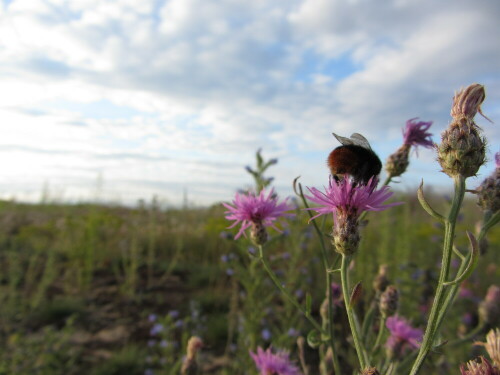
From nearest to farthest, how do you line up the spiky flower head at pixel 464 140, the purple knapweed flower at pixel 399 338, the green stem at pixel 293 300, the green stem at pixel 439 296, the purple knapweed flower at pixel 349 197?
1. the green stem at pixel 439 296
2. the spiky flower head at pixel 464 140
3. the purple knapweed flower at pixel 349 197
4. the green stem at pixel 293 300
5. the purple knapweed flower at pixel 399 338

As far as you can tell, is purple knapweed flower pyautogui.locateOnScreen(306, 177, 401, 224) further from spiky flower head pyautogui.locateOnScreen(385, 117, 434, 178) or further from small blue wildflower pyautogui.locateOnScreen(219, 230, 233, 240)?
small blue wildflower pyautogui.locateOnScreen(219, 230, 233, 240)

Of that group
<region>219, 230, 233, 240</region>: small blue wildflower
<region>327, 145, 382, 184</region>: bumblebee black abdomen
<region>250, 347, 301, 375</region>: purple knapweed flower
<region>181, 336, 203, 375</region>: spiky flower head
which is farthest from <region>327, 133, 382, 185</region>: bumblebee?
<region>219, 230, 233, 240</region>: small blue wildflower

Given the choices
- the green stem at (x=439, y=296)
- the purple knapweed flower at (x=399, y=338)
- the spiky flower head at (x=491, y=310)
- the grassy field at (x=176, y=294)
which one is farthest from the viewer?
the grassy field at (x=176, y=294)

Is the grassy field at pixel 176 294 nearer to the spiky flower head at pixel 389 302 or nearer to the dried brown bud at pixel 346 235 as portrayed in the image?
the spiky flower head at pixel 389 302

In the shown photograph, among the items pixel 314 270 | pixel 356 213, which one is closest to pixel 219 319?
pixel 314 270

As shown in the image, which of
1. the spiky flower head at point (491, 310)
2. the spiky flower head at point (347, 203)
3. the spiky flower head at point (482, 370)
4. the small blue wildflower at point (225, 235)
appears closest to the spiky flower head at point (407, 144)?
the spiky flower head at point (347, 203)

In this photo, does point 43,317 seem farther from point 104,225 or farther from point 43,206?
point 43,206
